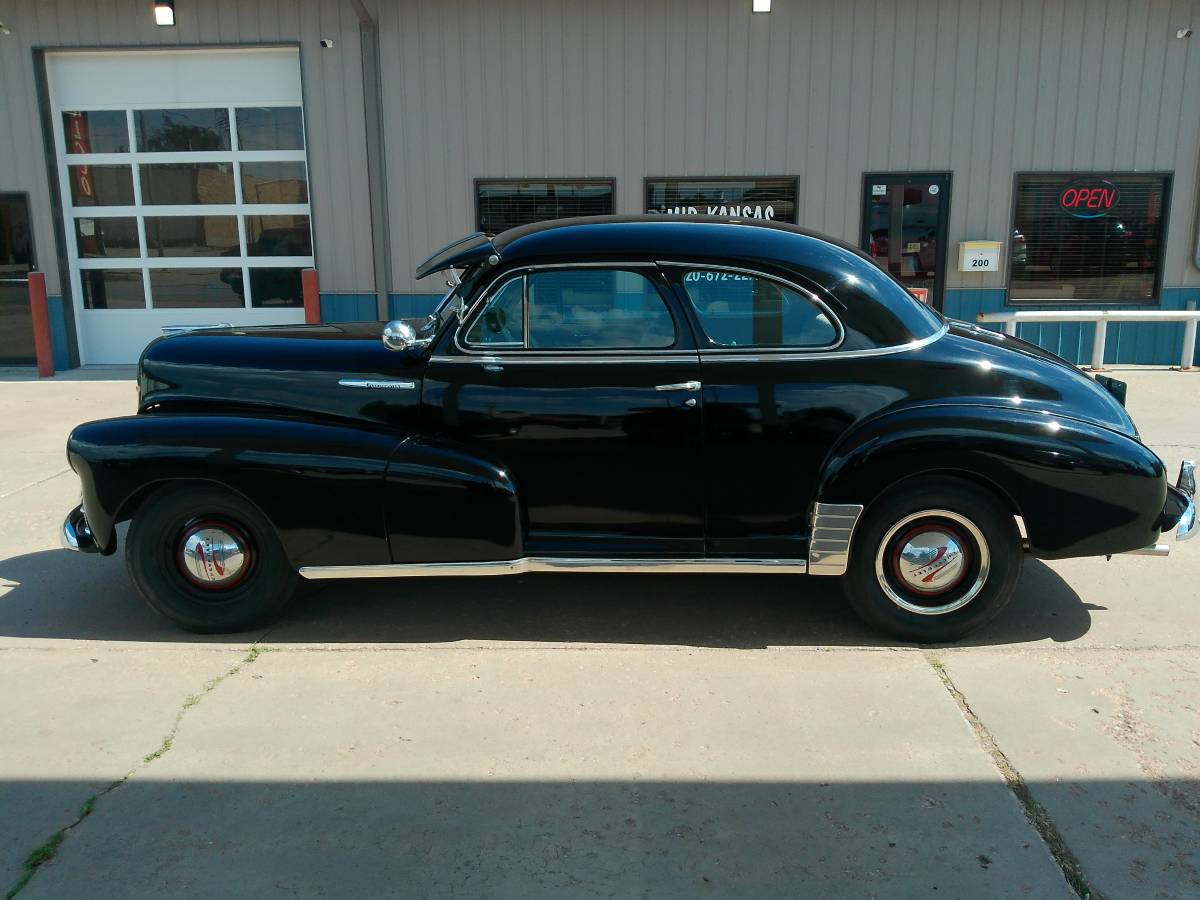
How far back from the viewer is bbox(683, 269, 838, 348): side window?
13.2 ft

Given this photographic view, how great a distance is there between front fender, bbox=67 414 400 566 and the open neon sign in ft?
31.3

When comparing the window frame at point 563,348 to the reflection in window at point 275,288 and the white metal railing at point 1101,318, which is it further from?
the reflection in window at point 275,288

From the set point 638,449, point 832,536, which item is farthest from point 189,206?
point 832,536

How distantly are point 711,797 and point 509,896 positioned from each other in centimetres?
73

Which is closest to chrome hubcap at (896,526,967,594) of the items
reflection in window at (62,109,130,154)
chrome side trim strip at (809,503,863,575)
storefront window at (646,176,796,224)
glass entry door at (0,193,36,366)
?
chrome side trim strip at (809,503,863,575)

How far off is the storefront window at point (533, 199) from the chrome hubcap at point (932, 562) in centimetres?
773

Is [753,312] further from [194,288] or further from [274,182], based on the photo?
[194,288]

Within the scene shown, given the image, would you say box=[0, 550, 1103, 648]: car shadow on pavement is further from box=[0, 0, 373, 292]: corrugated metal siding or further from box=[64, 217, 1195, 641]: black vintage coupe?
box=[0, 0, 373, 292]: corrugated metal siding

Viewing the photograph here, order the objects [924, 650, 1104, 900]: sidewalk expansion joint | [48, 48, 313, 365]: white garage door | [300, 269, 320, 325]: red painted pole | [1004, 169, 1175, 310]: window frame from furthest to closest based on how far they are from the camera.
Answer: [48, 48, 313, 365]: white garage door < [300, 269, 320, 325]: red painted pole < [1004, 169, 1175, 310]: window frame < [924, 650, 1104, 900]: sidewalk expansion joint

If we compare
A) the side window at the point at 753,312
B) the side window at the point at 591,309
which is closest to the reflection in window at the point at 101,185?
the side window at the point at 591,309

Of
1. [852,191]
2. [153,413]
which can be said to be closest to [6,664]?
[153,413]

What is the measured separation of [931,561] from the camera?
3975 mm

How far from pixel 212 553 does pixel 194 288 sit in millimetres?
8636

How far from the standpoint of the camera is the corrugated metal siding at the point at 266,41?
1077cm
